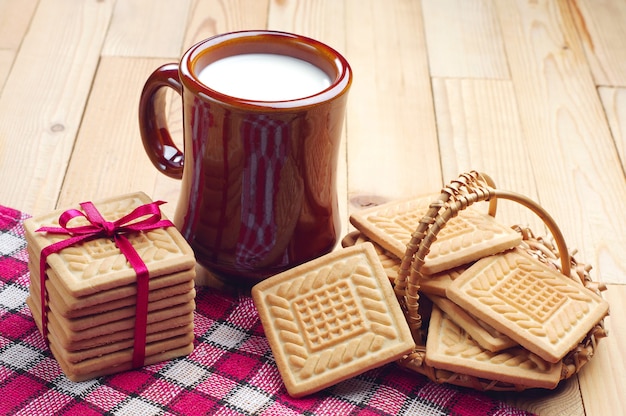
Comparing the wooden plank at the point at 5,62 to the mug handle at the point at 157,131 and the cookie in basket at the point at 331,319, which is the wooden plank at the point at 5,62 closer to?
the mug handle at the point at 157,131

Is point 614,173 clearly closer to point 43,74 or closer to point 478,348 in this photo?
point 478,348

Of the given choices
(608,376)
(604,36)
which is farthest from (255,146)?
(604,36)

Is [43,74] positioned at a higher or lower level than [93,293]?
higher

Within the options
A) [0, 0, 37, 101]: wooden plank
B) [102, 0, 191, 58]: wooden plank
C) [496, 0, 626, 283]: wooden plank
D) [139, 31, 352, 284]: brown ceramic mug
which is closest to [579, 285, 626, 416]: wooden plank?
[496, 0, 626, 283]: wooden plank

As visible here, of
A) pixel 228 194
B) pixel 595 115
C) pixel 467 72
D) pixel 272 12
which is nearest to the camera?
pixel 228 194

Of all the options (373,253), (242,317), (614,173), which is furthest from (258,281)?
(614,173)

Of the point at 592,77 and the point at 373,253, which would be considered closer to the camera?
the point at 373,253
